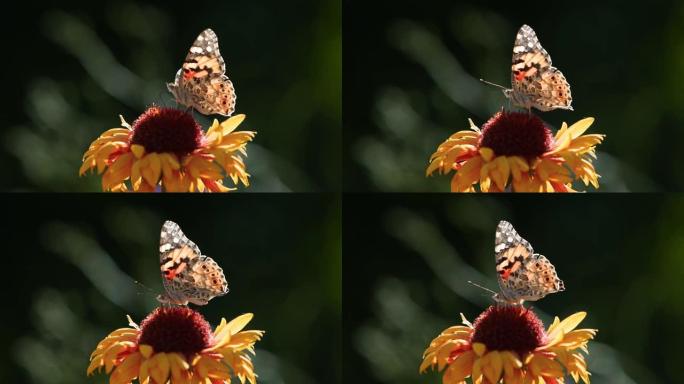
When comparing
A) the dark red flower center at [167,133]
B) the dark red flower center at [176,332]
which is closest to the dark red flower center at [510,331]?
the dark red flower center at [176,332]

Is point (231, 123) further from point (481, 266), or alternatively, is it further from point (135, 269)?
point (481, 266)

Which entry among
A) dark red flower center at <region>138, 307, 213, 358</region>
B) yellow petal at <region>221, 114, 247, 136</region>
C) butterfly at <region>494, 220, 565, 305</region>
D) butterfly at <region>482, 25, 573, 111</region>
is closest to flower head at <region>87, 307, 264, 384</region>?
dark red flower center at <region>138, 307, 213, 358</region>

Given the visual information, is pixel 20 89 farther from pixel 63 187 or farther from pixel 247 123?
pixel 247 123

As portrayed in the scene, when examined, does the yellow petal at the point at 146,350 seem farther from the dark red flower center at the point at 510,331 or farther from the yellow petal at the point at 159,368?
the dark red flower center at the point at 510,331

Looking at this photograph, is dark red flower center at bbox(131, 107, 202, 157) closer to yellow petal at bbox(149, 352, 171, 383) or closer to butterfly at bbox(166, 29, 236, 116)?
butterfly at bbox(166, 29, 236, 116)

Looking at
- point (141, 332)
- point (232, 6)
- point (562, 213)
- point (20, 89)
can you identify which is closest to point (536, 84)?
point (562, 213)

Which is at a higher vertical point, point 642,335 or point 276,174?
point 276,174
